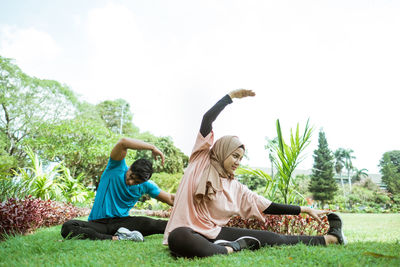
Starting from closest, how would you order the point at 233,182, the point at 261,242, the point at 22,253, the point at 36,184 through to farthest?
the point at 22,253, the point at 261,242, the point at 233,182, the point at 36,184

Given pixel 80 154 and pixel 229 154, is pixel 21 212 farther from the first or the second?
pixel 80 154

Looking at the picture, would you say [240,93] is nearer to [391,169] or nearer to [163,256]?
[163,256]

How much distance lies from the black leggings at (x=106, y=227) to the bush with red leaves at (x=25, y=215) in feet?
3.75

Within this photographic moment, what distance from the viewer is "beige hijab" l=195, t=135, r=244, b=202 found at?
2396mm

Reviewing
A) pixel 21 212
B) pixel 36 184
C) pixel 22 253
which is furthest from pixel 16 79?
pixel 22 253

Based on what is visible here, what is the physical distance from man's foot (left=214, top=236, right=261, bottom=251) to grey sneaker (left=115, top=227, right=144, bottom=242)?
1166mm

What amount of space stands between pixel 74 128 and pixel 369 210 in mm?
16160

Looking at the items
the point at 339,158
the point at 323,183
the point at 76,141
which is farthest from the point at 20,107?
the point at 339,158

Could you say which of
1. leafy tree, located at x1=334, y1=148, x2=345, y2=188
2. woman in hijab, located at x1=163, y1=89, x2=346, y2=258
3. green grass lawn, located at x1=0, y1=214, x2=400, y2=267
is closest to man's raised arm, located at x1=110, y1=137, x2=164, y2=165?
woman in hijab, located at x1=163, y1=89, x2=346, y2=258

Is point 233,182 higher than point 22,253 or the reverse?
higher

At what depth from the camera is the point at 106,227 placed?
3.34m

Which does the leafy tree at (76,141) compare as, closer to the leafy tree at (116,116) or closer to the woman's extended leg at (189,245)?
the leafy tree at (116,116)

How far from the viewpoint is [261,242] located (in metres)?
2.54

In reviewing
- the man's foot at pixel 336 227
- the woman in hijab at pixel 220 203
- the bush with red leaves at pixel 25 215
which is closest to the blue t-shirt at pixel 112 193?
the woman in hijab at pixel 220 203
